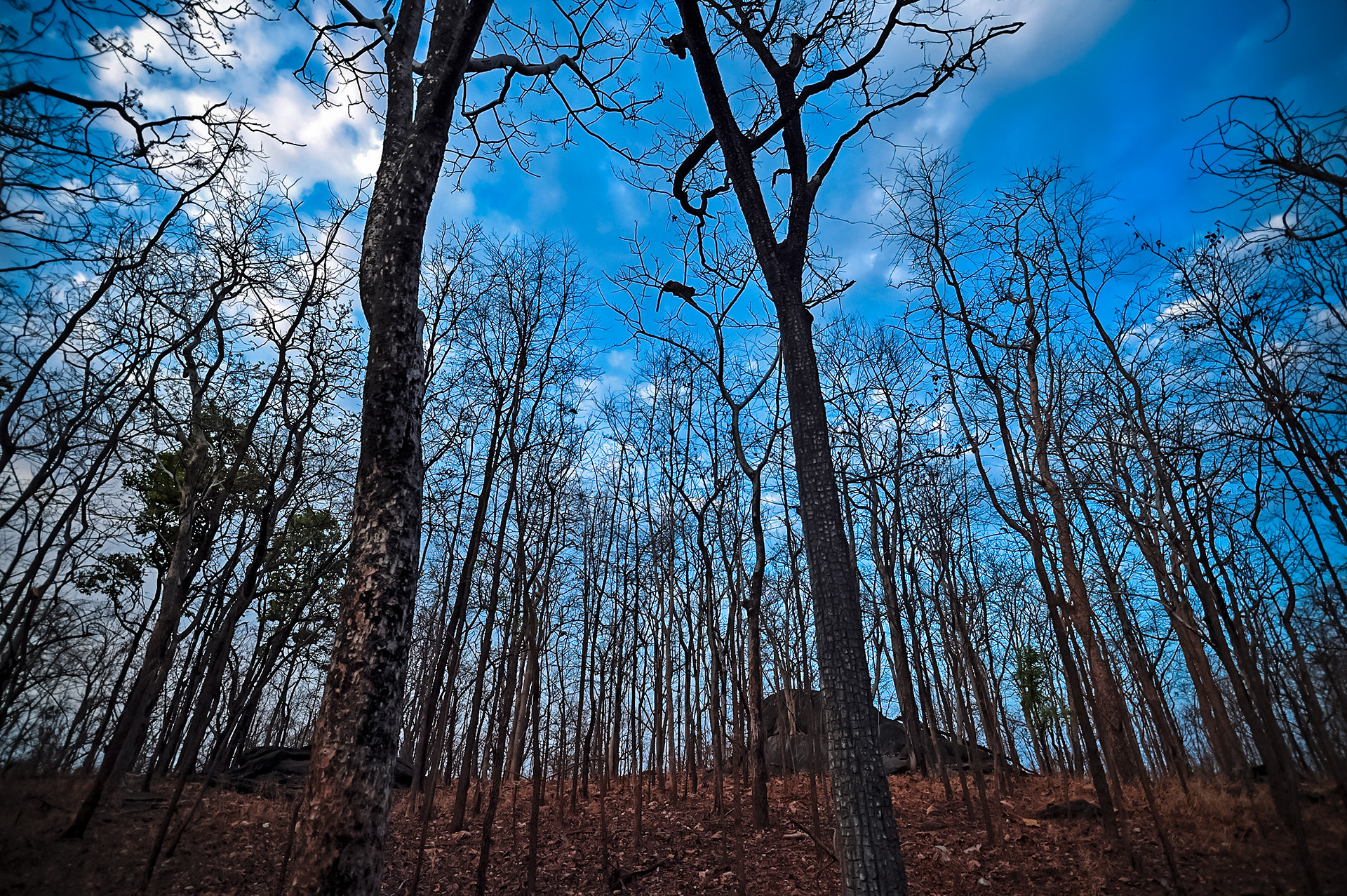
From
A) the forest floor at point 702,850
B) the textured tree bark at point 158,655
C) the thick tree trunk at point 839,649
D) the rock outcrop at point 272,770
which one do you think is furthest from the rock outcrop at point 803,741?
the textured tree bark at point 158,655

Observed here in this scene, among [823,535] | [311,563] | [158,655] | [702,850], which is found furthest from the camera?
[311,563]

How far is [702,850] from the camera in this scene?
888cm

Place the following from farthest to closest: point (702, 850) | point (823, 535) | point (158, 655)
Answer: point (702, 850), point (158, 655), point (823, 535)

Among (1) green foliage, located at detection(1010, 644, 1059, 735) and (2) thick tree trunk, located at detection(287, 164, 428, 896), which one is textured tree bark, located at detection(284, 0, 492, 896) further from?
(1) green foliage, located at detection(1010, 644, 1059, 735)

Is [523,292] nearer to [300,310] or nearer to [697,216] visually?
[300,310]

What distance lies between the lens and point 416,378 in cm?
366

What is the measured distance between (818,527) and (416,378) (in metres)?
3.10

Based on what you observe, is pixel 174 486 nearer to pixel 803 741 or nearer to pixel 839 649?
pixel 839 649

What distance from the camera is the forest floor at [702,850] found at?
4.22m

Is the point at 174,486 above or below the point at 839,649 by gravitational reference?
above

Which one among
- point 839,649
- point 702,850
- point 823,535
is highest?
point 823,535

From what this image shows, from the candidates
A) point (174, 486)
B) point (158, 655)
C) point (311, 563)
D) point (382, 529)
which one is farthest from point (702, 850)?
point (174, 486)

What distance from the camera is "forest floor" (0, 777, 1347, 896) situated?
13.8 ft

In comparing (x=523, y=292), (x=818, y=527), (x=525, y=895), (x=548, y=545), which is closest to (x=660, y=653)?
(x=548, y=545)
